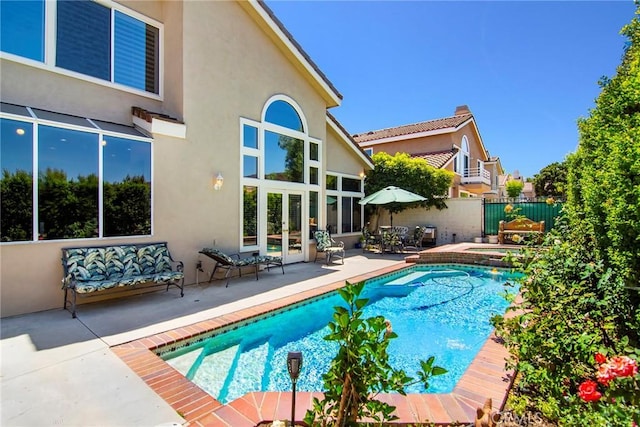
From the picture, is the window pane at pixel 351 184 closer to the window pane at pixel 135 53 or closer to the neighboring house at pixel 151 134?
the neighboring house at pixel 151 134

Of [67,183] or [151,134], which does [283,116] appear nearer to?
[151,134]

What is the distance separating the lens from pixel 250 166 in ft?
36.5

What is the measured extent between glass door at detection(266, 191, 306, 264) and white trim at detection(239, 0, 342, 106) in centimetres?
498

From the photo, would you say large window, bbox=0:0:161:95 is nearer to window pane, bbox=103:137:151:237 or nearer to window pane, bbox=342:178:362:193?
window pane, bbox=103:137:151:237

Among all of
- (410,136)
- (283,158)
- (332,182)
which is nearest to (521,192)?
(410,136)

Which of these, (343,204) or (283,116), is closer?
(283,116)

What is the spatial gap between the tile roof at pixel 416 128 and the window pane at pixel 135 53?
20.4 m

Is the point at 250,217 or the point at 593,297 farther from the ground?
the point at 250,217

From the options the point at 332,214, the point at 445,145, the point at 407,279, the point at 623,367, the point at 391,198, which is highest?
the point at 445,145

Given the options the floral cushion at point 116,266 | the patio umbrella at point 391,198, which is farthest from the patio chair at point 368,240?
the floral cushion at point 116,266

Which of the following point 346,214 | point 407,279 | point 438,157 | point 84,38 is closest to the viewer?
point 84,38

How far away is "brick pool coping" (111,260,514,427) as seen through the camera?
3.30 metres

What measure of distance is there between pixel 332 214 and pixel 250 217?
6045 millimetres

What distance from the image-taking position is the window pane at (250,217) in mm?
10914
